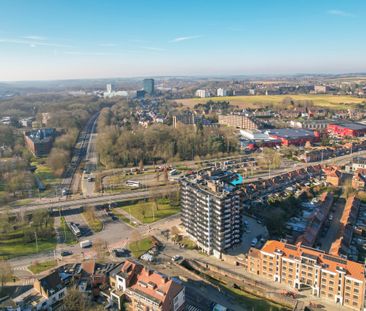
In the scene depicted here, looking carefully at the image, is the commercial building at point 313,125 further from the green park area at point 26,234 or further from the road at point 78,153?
the green park area at point 26,234

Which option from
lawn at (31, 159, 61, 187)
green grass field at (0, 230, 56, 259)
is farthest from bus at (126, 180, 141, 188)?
green grass field at (0, 230, 56, 259)

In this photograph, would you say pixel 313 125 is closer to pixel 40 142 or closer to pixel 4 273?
pixel 40 142

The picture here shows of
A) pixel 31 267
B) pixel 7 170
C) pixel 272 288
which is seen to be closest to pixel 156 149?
pixel 7 170

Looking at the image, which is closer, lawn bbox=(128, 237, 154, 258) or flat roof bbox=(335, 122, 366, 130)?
lawn bbox=(128, 237, 154, 258)

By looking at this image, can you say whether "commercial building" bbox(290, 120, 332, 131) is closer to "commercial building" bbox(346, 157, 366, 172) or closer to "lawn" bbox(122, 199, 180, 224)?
"commercial building" bbox(346, 157, 366, 172)

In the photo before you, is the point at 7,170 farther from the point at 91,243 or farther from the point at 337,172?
the point at 337,172

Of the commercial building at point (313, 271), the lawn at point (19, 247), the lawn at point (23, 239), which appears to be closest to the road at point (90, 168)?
the lawn at point (23, 239)

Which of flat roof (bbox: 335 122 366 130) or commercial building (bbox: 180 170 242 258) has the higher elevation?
flat roof (bbox: 335 122 366 130)
